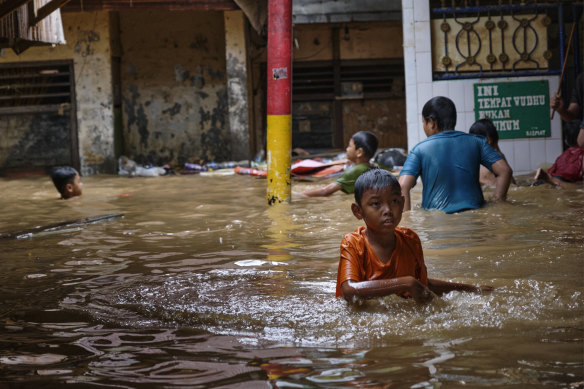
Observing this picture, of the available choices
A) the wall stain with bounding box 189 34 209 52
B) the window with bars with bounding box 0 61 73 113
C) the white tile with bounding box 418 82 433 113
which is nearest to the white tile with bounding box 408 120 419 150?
the white tile with bounding box 418 82 433 113

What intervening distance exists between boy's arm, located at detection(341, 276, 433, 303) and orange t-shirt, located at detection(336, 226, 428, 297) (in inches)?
3.0

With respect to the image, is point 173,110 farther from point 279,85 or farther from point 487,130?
point 487,130

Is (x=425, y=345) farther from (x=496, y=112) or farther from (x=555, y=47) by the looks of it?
(x=555, y=47)

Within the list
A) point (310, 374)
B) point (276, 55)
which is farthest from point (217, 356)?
point (276, 55)

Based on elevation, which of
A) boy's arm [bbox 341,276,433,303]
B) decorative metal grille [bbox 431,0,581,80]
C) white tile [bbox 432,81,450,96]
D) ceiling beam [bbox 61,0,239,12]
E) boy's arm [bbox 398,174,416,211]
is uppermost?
ceiling beam [bbox 61,0,239,12]

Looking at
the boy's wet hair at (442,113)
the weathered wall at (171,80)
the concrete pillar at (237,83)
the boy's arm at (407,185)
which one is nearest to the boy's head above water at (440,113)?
the boy's wet hair at (442,113)

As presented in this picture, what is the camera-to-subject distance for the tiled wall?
1010 cm

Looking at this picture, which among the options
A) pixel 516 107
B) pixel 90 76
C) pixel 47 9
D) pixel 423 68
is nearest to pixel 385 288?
pixel 423 68

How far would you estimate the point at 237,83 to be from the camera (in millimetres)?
15172

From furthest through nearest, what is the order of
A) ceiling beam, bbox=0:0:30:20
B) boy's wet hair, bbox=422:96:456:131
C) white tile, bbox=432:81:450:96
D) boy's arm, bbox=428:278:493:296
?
white tile, bbox=432:81:450:96 → ceiling beam, bbox=0:0:30:20 → boy's wet hair, bbox=422:96:456:131 → boy's arm, bbox=428:278:493:296

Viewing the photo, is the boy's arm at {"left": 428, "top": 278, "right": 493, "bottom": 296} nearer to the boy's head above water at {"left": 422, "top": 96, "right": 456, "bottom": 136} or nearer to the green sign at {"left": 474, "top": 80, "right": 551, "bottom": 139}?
the boy's head above water at {"left": 422, "top": 96, "right": 456, "bottom": 136}

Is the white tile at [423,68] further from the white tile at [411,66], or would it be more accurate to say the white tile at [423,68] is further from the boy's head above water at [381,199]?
the boy's head above water at [381,199]

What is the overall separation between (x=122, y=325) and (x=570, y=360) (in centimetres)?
208

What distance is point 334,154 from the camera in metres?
16.0
